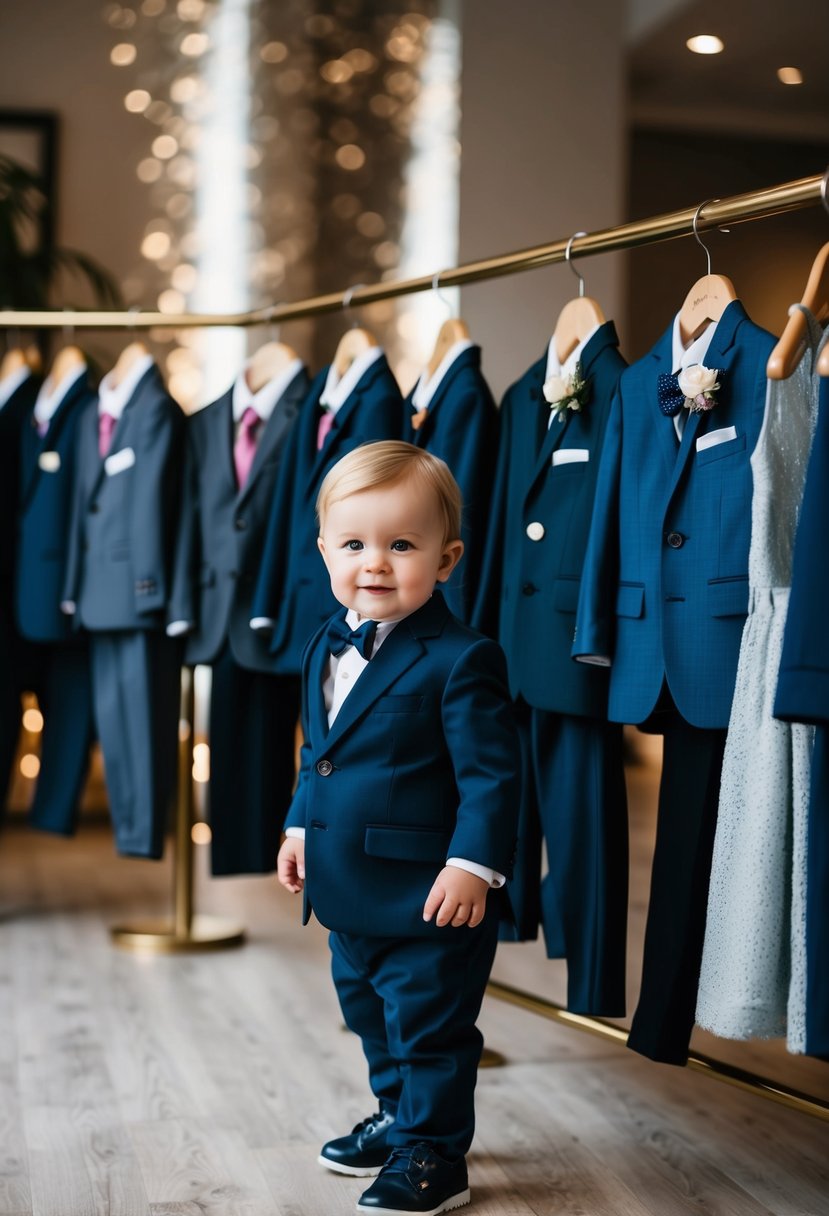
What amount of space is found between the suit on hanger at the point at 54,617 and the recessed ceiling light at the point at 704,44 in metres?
2.07

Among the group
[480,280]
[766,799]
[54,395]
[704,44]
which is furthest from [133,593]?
[704,44]

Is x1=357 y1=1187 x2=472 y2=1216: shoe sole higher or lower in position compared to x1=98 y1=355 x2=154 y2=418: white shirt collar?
lower

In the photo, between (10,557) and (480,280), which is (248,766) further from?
(480,280)

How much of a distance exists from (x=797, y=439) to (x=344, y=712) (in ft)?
2.26

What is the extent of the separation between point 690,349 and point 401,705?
64 centimetres

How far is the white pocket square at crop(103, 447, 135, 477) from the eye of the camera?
3004mm

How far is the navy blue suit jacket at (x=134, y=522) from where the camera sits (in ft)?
9.61

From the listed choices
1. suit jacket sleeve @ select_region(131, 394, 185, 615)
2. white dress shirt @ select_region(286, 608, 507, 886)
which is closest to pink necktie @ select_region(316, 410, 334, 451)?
suit jacket sleeve @ select_region(131, 394, 185, 615)

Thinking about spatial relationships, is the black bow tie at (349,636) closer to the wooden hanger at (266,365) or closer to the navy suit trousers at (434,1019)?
the navy suit trousers at (434,1019)

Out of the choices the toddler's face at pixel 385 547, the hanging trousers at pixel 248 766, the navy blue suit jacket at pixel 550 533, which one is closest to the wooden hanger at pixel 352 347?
the navy blue suit jacket at pixel 550 533

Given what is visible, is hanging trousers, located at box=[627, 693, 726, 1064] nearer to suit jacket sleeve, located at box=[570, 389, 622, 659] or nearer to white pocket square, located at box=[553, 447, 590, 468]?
suit jacket sleeve, located at box=[570, 389, 622, 659]

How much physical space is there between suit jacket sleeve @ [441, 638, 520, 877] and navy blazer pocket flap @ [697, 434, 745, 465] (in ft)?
1.25

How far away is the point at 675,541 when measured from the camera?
1903 mm

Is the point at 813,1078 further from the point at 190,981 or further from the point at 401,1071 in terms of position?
the point at 190,981
